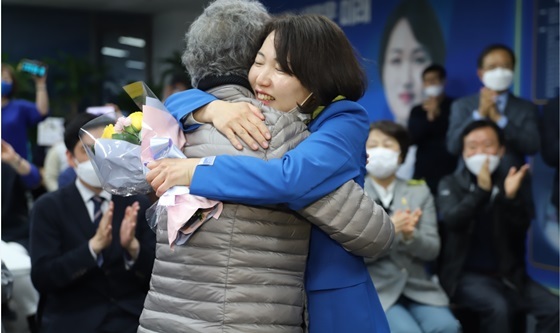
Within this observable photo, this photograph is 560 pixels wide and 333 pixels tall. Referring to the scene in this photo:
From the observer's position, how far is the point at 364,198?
1.97 metres

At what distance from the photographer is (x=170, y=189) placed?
6.20ft

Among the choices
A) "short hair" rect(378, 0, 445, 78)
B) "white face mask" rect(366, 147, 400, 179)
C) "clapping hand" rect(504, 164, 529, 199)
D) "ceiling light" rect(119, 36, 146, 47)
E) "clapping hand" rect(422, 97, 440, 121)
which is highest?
"ceiling light" rect(119, 36, 146, 47)

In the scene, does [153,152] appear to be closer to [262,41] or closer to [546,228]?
[262,41]

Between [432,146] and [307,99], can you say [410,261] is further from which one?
[307,99]

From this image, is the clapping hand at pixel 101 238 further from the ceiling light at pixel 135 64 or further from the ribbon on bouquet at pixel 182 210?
the ceiling light at pixel 135 64

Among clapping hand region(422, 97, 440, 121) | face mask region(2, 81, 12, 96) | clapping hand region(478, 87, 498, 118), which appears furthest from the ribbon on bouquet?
face mask region(2, 81, 12, 96)

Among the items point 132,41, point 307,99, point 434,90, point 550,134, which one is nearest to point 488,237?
point 550,134

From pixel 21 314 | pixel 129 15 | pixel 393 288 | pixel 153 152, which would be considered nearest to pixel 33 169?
pixel 21 314

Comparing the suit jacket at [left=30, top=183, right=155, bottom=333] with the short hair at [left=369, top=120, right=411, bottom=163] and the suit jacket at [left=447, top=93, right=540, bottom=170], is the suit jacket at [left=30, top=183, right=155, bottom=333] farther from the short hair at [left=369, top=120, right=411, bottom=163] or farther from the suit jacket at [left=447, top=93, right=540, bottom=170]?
the suit jacket at [left=447, top=93, right=540, bottom=170]

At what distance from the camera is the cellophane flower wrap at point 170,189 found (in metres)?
1.86

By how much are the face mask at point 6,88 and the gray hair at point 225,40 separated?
13.4 feet

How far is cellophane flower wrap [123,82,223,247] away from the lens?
1861 millimetres

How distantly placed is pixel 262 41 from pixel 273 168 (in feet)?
1.33

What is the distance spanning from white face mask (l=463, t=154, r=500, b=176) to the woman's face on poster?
2.06 metres
